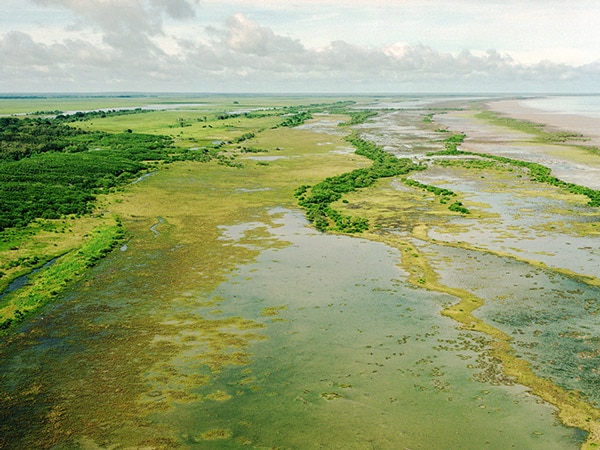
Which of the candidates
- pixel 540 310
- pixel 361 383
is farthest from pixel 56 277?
pixel 540 310

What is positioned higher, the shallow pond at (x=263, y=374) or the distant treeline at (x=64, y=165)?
the distant treeline at (x=64, y=165)

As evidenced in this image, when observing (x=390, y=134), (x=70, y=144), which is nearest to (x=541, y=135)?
(x=390, y=134)

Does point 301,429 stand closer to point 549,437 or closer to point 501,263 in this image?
point 549,437

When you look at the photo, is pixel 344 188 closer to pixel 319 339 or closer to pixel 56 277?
pixel 56 277

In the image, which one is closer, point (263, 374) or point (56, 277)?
point (263, 374)

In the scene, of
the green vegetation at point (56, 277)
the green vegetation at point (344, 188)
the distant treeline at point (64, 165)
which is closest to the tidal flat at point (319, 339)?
the green vegetation at point (56, 277)

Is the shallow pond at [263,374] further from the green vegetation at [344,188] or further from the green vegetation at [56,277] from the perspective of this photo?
the green vegetation at [344,188]

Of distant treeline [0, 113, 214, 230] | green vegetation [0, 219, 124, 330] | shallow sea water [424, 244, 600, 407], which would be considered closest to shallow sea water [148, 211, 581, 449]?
shallow sea water [424, 244, 600, 407]

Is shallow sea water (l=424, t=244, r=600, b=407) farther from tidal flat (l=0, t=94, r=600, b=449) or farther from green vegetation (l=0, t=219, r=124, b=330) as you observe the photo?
green vegetation (l=0, t=219, r=124, b=330)
